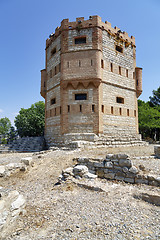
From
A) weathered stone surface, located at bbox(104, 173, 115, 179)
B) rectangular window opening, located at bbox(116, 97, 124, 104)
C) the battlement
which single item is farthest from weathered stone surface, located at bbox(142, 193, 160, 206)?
the battlement

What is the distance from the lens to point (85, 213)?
396 centimetres

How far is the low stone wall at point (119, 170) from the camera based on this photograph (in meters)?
5.40

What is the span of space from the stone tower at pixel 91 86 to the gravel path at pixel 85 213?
889 cm

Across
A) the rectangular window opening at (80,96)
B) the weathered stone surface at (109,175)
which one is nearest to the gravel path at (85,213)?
the weathered stone surface at (109,175)

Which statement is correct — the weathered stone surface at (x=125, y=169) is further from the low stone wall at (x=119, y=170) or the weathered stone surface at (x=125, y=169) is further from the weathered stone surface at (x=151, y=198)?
the weathered stone surface at (x=151, y=198)

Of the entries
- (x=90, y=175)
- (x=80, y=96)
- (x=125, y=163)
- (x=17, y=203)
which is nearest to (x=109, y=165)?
(x=125, y=163)

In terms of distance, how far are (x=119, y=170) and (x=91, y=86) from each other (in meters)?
11.0

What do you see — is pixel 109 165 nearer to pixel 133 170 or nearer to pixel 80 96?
pixel 133 170

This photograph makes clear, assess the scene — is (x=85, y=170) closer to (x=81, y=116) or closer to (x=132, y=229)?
(x=132, y=229)

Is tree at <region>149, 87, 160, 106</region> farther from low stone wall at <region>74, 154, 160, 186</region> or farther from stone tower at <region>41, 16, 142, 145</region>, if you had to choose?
low stone wall at <region>74, 154, 160, 186</region>

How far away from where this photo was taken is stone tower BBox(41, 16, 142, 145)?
49.8 ft

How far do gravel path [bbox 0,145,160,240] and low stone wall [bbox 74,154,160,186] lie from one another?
0.29 metres

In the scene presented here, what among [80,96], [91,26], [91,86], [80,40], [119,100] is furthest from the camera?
[119,100]

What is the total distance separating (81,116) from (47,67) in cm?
A: 963
